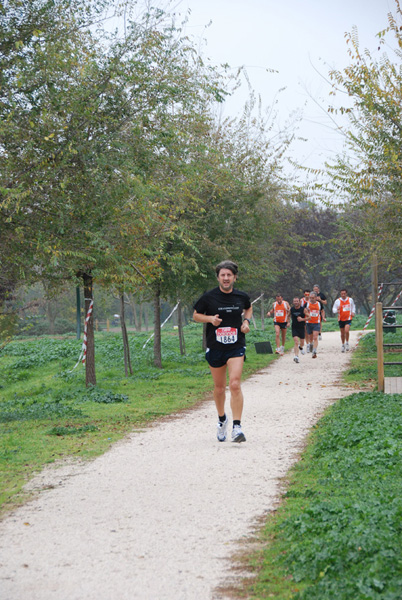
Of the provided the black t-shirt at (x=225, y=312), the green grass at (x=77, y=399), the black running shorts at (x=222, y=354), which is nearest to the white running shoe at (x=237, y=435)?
the black running shorts at (x=222, y=354)

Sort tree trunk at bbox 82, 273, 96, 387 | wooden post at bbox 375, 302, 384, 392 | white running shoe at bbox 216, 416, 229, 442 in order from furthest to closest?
1. tree trunk at bbox 82, 273, 96, 387
2. wooden post at bbox 375, 302, 384, 392
3. white running shoe at bbox 216, 416, 229, 442

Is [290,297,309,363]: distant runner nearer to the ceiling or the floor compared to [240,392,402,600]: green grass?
nearer to the ceiling

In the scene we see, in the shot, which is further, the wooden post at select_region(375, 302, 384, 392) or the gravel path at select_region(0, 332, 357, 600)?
the wooden post at select_region(375, 302, 384, 392)

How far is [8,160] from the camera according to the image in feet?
32.0

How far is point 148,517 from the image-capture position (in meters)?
5.82

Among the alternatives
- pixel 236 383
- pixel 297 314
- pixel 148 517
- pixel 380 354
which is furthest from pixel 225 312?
pixel 297 314

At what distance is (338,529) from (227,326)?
4323 millimetres

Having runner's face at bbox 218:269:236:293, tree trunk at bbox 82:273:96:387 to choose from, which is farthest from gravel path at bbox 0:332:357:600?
tree trunk at bbox 82:273:96:387

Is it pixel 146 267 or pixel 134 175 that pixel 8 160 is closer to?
pixel 134 175

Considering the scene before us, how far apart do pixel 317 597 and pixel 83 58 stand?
9.46 meters

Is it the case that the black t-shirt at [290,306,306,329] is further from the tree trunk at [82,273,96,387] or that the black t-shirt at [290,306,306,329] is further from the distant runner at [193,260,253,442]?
the distant runner at [193,260,253,442]

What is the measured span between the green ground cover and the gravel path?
24cm

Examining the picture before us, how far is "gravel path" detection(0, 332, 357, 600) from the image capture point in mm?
4426

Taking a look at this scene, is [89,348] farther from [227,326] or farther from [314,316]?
[314,316]
